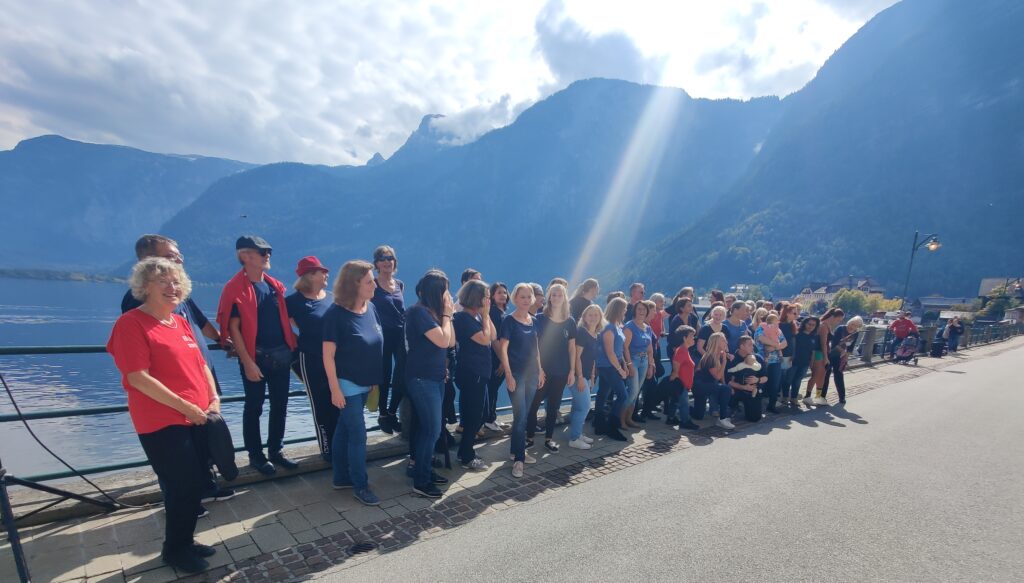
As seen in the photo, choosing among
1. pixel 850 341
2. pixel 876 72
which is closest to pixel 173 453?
pixel 850 341

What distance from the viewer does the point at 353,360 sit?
370 centimetres

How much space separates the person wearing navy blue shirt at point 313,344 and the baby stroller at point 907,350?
56.6 feet

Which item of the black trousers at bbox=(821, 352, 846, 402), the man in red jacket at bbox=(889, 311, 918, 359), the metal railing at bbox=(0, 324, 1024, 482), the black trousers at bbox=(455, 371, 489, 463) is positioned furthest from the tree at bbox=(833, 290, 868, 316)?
the black trousers at bbox=(455, 371, 489, 463)

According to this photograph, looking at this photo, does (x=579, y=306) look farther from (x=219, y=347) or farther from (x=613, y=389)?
(x=219, y=347)

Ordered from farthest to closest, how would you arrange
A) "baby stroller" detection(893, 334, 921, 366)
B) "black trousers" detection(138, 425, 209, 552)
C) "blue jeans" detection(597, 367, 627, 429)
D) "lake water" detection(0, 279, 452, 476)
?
1. "lake water" detection(0, 279, 452, 476)
2. "baby stroller" detection(893, 334, 921, 366)
3. "blue jeans" detection(597, 367, 627, 429)
4. "black trousers" detection(138, 425, 209, 552)

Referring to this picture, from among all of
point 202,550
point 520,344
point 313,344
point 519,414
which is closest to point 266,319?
point 313,344

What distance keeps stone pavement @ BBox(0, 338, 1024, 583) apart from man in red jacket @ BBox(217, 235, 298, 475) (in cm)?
41

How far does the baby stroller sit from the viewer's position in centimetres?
1416

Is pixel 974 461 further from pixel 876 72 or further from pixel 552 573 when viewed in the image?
pixel 876 72

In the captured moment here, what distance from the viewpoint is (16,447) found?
2023 centimetres

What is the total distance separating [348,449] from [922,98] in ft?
616

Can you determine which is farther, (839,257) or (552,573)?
(839,257)

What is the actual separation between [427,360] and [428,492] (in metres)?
1.19

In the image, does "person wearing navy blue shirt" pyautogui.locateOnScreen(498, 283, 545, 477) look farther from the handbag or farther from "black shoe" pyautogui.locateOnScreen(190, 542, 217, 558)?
"black shoe" pyautogui.locateOnScreen(190, 542, 217, 558)
